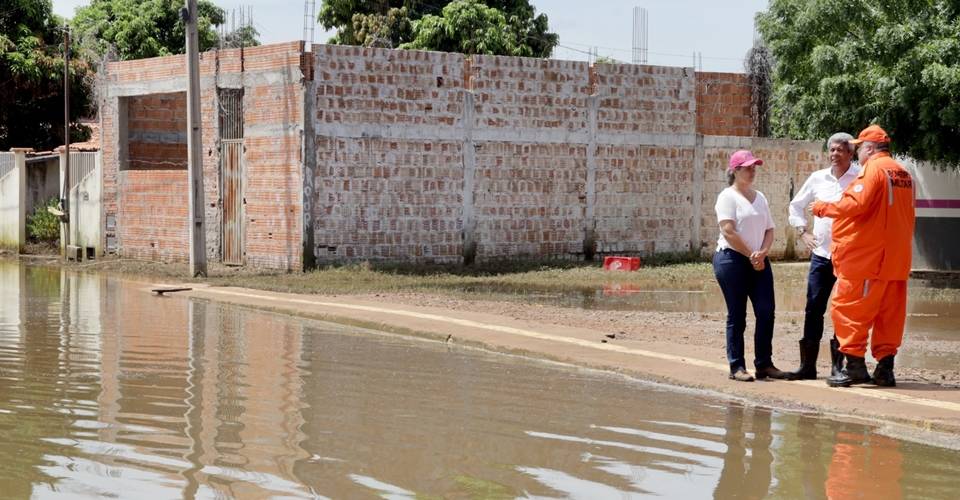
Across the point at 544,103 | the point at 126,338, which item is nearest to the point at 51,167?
the point at 544,103

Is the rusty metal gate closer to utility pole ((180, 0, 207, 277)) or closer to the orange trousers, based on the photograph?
utility pole ((180, 0, 207, 277))

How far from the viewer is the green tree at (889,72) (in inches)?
766

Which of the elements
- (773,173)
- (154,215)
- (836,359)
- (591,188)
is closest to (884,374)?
(836,359)

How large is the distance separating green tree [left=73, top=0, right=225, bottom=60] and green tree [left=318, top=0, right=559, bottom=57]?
15.5 feet

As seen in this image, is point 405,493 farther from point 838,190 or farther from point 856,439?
point 838,190

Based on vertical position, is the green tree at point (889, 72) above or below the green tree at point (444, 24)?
below

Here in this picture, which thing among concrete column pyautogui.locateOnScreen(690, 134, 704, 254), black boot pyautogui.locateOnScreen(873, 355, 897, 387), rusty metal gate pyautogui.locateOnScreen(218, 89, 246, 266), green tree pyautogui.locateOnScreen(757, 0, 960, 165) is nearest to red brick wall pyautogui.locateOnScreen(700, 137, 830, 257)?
concrete column pyautogui.locateOnScreen(690, 134, 704, 254)

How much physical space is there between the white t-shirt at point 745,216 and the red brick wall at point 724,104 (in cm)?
1901

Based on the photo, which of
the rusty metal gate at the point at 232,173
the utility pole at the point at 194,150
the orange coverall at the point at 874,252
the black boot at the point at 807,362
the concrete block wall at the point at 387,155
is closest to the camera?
the orange coverall at the point at 874,252

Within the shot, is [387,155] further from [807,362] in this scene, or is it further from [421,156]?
[807,362]

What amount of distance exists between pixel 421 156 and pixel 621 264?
4.32 meters

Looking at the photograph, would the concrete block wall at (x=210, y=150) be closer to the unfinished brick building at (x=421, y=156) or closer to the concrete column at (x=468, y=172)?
the unfinished brick building at (x=421, y=156)

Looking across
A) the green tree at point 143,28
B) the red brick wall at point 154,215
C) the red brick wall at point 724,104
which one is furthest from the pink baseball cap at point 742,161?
the green tree at point 143,28

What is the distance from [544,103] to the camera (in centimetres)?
2617
